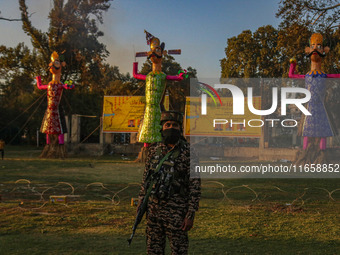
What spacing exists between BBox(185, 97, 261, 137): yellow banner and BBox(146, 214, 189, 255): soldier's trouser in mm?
17960

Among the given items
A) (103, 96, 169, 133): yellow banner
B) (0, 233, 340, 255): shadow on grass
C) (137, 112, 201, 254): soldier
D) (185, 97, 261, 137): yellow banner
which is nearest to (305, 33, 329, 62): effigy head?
(185, 97, 261, 137): yellow banner

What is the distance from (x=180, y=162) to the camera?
3.89 m

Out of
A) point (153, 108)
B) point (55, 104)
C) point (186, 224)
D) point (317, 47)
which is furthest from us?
point (55, 104)

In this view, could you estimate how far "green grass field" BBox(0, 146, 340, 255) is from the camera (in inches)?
207

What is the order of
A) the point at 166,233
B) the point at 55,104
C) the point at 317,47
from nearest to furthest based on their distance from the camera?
1. the point at 166,233
2. the point at 317,47
3. the point at 55,104

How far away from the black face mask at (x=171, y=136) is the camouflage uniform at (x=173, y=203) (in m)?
0.07

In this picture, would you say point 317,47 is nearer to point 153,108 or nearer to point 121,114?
point 153,108

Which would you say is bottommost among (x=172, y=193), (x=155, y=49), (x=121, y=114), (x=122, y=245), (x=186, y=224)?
(x=122, y=245)

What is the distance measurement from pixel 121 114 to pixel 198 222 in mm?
17011

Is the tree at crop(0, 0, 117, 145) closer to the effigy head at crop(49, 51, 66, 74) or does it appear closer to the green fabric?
the effigy head at crop(49, 51, 66, 74)

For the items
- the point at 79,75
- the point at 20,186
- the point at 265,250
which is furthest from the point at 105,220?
the point at 79,75

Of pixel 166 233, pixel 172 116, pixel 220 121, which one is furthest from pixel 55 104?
pixel 166 233

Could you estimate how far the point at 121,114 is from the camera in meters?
23.1

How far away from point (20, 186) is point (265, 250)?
7582mm
